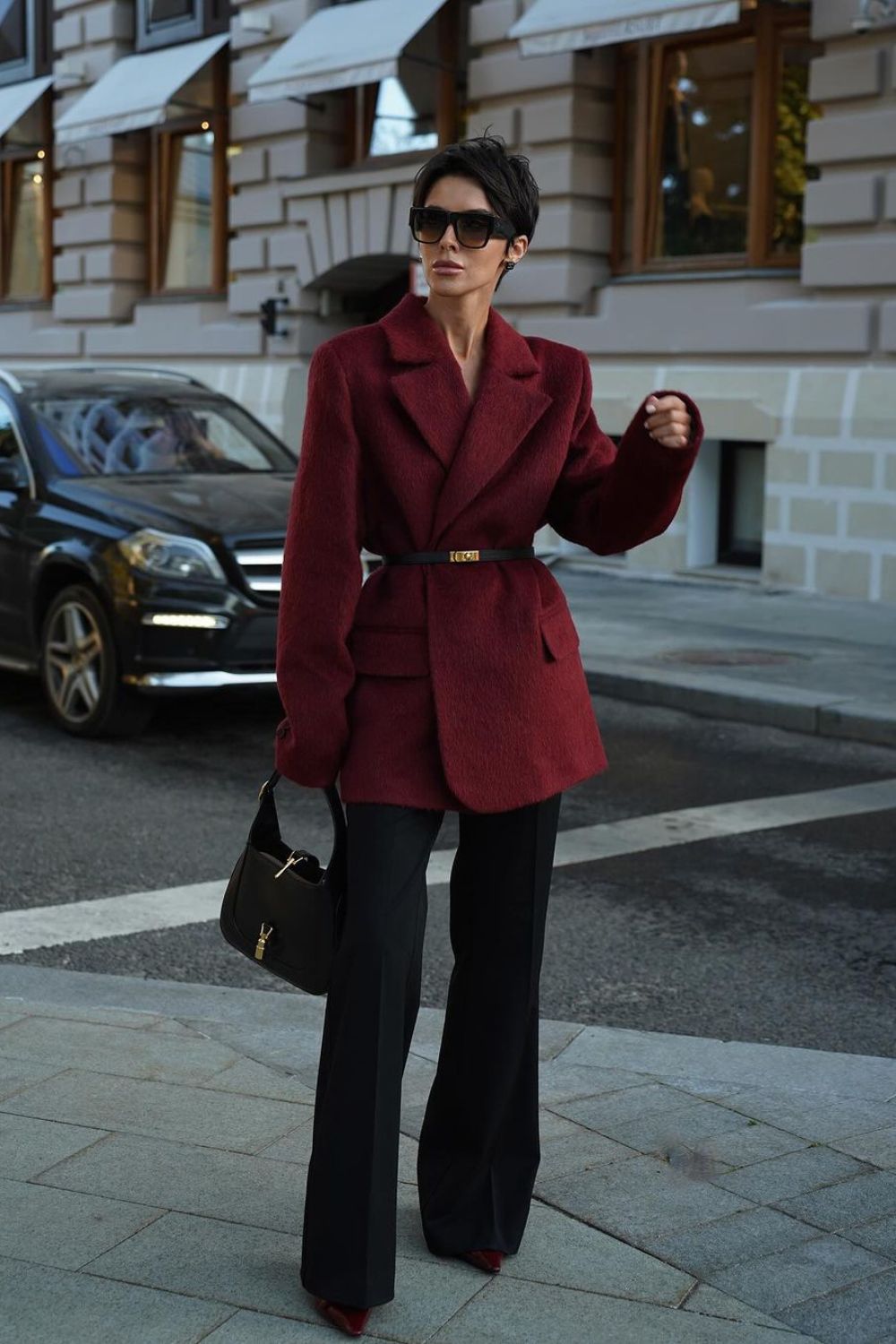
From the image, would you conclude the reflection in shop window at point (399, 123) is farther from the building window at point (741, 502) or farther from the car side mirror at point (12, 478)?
the car side mirror at point (12, 478)

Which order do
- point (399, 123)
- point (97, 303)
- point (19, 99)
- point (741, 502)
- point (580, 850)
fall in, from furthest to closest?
point (19, 99) < point (97, 303) < point (399, 123) < point (741, 502) < point (580, 850)

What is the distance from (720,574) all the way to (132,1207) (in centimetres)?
1227

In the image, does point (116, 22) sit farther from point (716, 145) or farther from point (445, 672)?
point (445, 672)

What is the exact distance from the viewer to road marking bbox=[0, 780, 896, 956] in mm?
5609

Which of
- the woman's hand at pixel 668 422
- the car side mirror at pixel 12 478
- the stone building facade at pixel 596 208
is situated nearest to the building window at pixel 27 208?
the stone building facade at pixel 596 208

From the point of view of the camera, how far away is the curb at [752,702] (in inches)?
358

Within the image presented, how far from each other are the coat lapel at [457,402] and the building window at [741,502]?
12348mm

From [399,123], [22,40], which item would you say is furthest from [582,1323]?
[22,40]

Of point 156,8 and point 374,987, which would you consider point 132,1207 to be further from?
point 156,8

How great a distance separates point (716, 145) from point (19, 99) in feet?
34.7

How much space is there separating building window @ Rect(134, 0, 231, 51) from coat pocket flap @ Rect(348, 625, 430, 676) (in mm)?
18510

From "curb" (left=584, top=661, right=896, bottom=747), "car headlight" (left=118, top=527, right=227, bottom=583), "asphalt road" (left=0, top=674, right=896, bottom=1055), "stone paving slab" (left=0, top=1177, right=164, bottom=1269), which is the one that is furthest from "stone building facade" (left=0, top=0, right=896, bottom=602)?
"stone paving slab" (left=0, top=1177, right=164, bottom=1269)

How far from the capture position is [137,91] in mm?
20297

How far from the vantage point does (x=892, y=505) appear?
13688mm
